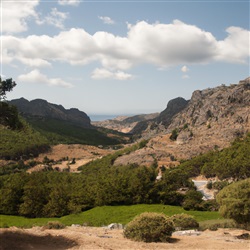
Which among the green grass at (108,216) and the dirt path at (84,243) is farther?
the green grass at (108,216)

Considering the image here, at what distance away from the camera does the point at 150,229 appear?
22.5 metres

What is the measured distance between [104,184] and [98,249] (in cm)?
3530

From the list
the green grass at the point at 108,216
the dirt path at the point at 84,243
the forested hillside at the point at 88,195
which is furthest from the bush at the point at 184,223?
the forested hillside at the point at 88,195

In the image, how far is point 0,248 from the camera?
1936cm

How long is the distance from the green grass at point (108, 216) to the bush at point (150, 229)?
1620cm

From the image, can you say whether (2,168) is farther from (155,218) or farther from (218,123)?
(155,218)

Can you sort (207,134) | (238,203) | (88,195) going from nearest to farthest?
(238,203)
(88,195)
(207,134)

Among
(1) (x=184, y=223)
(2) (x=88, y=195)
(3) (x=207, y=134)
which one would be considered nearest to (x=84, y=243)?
(1) (x=184, y=223)

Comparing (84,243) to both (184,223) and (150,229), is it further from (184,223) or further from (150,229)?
(184,223)

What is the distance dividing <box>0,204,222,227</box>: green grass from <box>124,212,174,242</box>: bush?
638 inches

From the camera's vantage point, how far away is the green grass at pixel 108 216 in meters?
40.7

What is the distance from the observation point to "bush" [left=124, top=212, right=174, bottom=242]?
2245cm

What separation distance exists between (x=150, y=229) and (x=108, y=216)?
2184 cm

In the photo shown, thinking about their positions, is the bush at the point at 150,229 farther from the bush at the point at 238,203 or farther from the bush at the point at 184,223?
the bush at the point at 184,223
